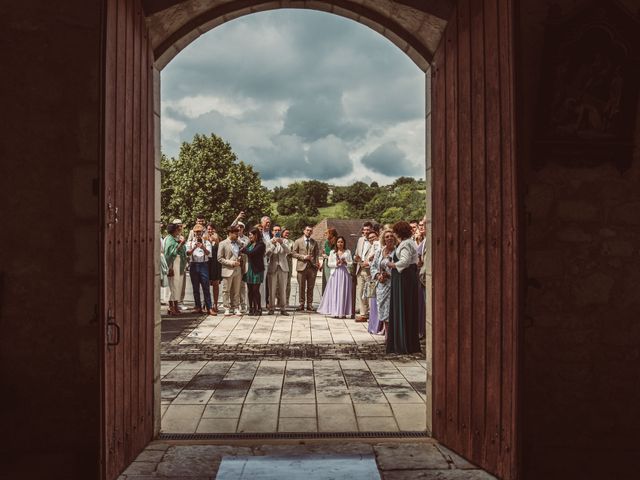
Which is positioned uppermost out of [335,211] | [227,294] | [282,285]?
[335,211]

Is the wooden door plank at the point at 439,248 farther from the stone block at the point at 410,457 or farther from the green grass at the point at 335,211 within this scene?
the green grass at the point at 335,211

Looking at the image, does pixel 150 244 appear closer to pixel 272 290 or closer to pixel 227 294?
pixel 227 294

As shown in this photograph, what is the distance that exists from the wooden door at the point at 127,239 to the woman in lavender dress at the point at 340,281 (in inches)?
261

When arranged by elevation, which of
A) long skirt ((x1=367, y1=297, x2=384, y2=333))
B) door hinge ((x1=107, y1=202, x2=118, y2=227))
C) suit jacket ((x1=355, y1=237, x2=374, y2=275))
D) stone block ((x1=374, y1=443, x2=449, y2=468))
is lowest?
stone block ((x1=374, y1=443, x2=449, y2=468))

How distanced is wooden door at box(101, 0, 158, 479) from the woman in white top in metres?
3.79

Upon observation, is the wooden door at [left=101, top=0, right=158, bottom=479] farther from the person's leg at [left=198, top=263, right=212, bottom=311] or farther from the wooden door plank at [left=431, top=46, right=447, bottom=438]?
the person's leg at [left=198, top=263, right=212, bottom=311]

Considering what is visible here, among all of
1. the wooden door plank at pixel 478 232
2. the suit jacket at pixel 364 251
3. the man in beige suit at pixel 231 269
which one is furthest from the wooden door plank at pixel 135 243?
the man in beige suit at pixel 231 269

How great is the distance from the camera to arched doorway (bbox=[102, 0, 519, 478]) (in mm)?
3227

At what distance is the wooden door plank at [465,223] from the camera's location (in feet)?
11.9

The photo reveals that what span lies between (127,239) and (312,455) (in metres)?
1.83

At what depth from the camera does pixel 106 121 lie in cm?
310

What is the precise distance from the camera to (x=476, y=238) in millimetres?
3564

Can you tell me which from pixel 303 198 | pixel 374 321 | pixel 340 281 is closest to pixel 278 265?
pixel 340 281
